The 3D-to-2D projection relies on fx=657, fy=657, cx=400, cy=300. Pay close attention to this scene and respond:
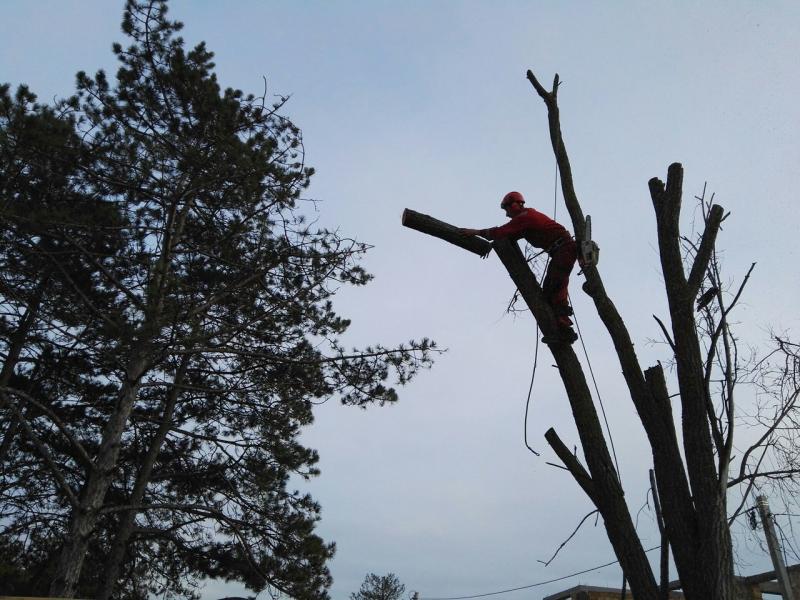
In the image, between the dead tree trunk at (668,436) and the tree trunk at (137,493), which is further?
the tree trunk at (137,493)

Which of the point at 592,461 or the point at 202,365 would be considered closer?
the point at 592,461

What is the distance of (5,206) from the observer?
771 cm

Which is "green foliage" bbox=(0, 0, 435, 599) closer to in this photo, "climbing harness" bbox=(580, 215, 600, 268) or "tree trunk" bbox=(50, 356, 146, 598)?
"tree trunk" bbox=(50, 356, 146, 598)

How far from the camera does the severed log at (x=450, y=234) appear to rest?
14.0ft

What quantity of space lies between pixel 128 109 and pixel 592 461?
27.1 ft

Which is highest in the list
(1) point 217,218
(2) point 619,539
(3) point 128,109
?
(3) point 128,109

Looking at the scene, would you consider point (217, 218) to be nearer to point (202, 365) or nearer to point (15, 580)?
point (202, 365)

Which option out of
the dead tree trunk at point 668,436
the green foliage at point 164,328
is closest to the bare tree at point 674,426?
the dead tree trunk at point 668,436

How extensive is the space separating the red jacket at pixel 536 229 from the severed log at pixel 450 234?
0.72 ft

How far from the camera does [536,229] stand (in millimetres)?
4539

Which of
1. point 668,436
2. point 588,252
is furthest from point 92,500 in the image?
→ point 668,436

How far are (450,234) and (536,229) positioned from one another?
25.9 inches

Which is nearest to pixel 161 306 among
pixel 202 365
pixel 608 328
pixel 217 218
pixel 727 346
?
pixel 217 218

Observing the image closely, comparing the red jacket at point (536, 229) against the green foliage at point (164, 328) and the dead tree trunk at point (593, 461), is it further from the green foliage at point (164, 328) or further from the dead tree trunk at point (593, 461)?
the green foliage at point (164, 328)
